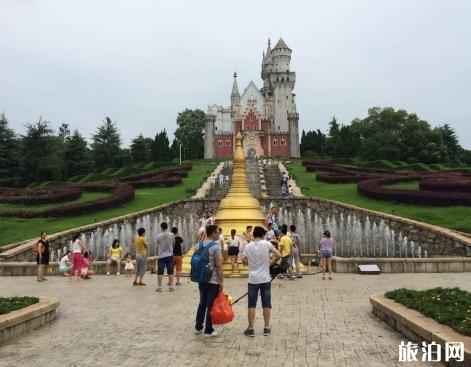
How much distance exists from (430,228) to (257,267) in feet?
52.5

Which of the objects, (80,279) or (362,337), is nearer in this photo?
(362,337)

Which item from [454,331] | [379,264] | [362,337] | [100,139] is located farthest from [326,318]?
[100,139]

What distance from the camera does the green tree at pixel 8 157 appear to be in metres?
51.7

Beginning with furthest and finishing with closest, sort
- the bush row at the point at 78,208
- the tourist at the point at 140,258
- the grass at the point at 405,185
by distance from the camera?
the grass at the point at 405,185
the bush row at the point at 78,208
the tourist at the point at 140,258

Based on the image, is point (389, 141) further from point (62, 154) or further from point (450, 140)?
point (62, 154)

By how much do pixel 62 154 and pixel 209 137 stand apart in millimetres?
34368

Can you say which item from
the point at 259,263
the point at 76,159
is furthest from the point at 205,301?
the point at 76,159

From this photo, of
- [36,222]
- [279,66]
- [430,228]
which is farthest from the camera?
[279,66]

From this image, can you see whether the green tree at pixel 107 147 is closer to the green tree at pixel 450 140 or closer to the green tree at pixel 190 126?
the green tree at pixel 190 126

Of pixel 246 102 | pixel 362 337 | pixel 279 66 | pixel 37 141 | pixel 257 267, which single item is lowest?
pixel 362 337

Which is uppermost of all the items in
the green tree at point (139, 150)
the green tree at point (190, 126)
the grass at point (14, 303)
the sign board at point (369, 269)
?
the green tree at point (190, 126)

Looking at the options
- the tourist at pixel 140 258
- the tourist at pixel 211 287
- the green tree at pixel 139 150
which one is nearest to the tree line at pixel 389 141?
the green tree at pixel 139 150

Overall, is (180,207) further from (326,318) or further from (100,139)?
(100,139)

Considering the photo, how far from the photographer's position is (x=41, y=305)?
28.0 feet
